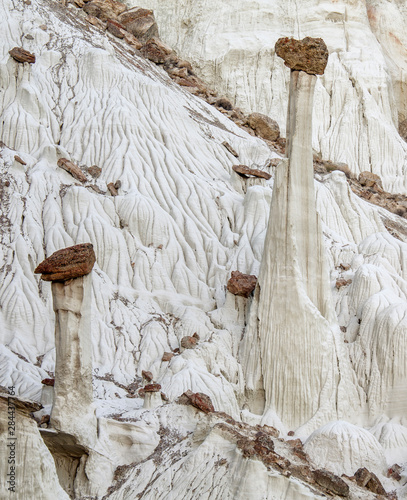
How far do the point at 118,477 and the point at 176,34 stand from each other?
146ft

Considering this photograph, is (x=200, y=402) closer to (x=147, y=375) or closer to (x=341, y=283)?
(x=147, y=375)

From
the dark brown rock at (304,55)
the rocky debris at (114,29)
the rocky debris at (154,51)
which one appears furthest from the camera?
the rocky debris at (154,51)

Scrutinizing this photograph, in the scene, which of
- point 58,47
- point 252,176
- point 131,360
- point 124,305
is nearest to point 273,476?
point 131,360

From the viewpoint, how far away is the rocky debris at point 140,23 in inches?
2291

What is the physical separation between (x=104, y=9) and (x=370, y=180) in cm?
2082

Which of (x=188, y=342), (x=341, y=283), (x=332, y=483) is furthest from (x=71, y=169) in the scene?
(x=332, y=483)

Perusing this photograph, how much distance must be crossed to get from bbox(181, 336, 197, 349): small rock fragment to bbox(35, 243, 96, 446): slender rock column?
307 inches

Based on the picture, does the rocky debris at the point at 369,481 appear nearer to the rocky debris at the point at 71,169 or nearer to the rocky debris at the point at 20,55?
the rocky debris at the point at 71,169

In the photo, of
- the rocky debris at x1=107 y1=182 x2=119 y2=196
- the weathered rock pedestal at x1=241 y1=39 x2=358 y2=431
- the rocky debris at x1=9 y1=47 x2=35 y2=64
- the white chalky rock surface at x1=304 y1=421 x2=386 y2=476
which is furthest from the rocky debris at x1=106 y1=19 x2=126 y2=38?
the white chalky rock surface at x1=304 y1=421 x2=386 y2=476

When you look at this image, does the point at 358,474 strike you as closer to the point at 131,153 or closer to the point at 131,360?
the point at 131,360

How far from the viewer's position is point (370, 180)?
5338cm

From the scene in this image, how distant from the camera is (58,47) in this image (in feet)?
150

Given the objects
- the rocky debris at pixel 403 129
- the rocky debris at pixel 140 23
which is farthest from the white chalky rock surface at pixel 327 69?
the rocky debris at pixel 140 23

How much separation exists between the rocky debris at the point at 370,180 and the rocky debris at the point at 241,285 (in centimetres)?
2302
